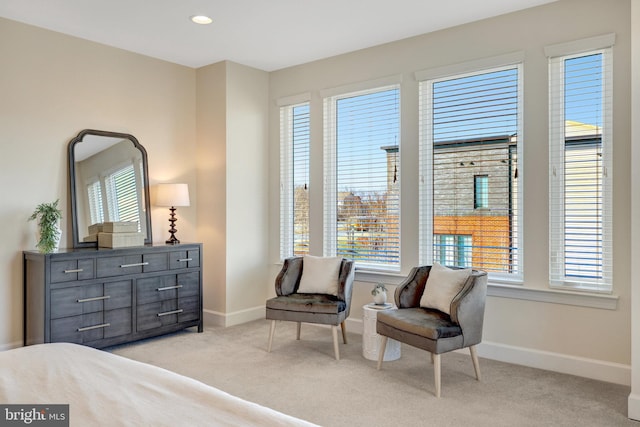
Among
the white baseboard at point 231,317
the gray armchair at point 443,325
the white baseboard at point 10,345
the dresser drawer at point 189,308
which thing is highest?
the gray armchair at point 443,325

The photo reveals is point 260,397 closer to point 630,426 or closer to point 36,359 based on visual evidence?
point 36,359

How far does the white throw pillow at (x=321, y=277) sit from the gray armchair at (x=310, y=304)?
0.14 ft

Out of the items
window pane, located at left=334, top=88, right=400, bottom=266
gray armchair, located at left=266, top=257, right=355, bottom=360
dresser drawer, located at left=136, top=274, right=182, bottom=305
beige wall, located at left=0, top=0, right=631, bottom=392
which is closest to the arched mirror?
beige wall, located at left=0, top=0, right=631, bottom=392

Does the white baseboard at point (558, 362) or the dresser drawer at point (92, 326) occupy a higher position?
the dresser drawer at point (92, 326)

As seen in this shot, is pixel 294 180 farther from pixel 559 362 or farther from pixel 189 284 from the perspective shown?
pixel 559 362

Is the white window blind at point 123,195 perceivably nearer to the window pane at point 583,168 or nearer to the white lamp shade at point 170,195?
the white lamp shade at point 170,195

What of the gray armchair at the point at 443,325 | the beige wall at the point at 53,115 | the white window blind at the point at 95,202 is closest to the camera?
the gray armchair at the point at 443,325

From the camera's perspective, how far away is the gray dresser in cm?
361

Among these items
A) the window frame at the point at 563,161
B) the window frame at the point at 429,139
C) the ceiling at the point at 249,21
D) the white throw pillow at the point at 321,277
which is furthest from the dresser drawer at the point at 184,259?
the window frame at the point at 563,161

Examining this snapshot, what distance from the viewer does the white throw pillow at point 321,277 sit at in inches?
163

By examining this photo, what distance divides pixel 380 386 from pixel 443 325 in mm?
605

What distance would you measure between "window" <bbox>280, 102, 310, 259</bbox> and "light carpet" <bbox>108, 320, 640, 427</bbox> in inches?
50.8

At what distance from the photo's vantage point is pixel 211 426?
1.16 meters

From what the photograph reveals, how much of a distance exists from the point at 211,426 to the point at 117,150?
391 centimetres
